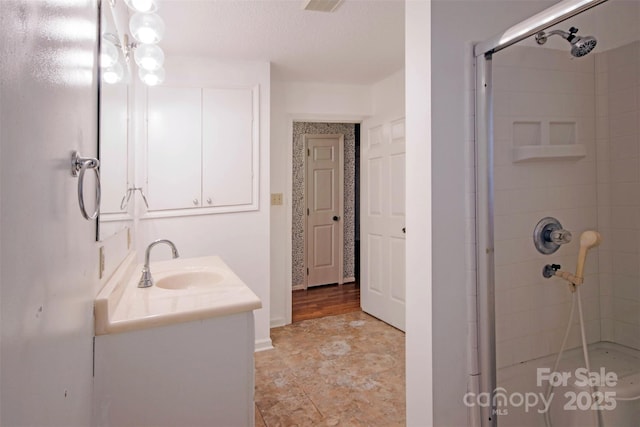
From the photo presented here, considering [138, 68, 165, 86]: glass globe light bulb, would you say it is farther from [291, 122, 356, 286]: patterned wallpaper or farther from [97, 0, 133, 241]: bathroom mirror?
[291, 122, 356, 286]: patterned wallpaper

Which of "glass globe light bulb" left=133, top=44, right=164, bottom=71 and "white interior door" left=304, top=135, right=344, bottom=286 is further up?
"glass globe light bulb" left=133, top=44, right=164, bottom=71

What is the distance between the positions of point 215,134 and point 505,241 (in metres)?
2.23

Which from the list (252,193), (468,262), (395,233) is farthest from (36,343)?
(395,233)

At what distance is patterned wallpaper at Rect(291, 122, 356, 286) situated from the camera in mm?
4711

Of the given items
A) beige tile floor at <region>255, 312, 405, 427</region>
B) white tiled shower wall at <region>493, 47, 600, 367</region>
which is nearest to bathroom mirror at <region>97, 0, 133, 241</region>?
beige tile floor at <region>255, 312, 405, 427</region>

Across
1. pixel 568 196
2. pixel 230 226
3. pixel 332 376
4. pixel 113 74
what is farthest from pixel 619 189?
pixel 230 226

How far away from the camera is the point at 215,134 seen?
296 cm

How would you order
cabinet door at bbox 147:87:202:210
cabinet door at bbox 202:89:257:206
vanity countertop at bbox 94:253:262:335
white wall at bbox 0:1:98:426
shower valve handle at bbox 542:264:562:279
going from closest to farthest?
1. white wall at bbox 0:1:98:426
2. vanity countertop at bbox 94:253:262:335
3. shower valve handle at bbox 542:264:562:279
4. cabinet door at bbox 147:87:202:210
5. cabinet door at bbox 202:89:257:206

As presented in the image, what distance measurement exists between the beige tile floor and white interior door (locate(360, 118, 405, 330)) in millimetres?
274

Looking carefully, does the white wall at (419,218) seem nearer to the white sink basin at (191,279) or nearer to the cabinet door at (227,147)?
the white sink basin at (191,279)

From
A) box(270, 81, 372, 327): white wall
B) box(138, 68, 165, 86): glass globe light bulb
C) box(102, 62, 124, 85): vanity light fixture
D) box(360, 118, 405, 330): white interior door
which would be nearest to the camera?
box(102, 62, 124, 85): vanity light fixture

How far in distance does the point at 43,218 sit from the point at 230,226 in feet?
7.65

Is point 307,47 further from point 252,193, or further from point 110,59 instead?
point 110,59

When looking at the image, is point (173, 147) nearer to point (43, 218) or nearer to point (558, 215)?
point (43, 218)
